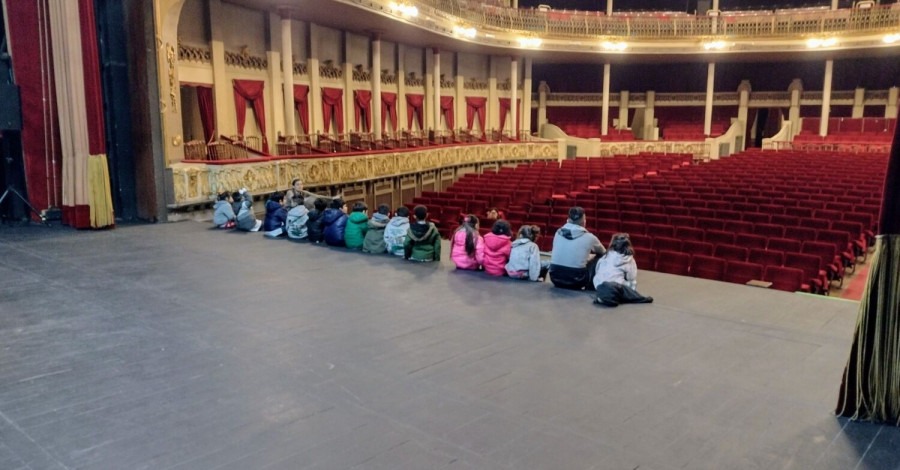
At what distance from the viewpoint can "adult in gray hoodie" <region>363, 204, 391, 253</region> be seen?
836 centimetres

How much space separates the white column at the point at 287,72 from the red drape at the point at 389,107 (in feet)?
16.8

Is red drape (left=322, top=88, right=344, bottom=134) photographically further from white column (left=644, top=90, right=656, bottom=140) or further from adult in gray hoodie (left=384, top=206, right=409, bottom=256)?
white column (left=644, top=90, right=656, bottom=140)

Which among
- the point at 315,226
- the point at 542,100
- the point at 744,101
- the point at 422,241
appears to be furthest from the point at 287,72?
the point at 744,101

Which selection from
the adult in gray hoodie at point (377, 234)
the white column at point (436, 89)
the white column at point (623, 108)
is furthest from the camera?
the white column at point (623, 108)

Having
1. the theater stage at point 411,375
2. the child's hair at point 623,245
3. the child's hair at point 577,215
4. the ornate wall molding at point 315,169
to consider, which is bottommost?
the theater stage at point 411,375

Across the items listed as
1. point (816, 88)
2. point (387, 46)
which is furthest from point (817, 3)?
point (387, 46)

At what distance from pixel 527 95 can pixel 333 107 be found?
12.8 m

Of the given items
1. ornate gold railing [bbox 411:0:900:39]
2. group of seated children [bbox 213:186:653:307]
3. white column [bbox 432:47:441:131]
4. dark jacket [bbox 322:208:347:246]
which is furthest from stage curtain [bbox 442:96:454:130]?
dark jacket [bbox 322:208:347:246]

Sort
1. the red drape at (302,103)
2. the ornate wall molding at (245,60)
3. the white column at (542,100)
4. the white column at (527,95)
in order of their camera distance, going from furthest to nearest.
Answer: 1. the white column at (542,100)
2. the white column at (527,95)
3. the red drape at (302,103)
4. the ornate wall molding at (245,60)

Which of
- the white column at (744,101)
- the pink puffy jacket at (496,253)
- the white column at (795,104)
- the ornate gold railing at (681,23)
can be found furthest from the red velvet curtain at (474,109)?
the pink puffy jacket at (496,253)

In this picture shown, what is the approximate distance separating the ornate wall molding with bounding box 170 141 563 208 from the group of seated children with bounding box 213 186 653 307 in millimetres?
1896

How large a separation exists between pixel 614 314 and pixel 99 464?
14.0 ft

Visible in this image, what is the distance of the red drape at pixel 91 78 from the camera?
9.98 meters

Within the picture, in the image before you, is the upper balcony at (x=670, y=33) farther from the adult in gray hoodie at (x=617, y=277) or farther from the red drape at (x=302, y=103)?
the adult in gray hoodie at (x=617, y=277)
